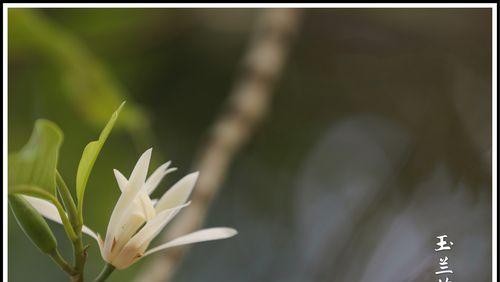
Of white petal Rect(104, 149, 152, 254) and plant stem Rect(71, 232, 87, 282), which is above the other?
white petal Rect(104, 149, 152, 254)

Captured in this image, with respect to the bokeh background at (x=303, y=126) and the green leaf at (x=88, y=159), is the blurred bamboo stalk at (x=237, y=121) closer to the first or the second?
the bokeh background at (x=303, y=126)

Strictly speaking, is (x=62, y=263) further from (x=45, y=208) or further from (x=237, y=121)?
(x=237, y=121)

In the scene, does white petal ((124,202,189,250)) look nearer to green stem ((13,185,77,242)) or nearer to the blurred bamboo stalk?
green stem ((13,185,77,242))

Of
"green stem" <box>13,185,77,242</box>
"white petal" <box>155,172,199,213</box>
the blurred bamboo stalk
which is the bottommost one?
"green stem" <box>13,185,77,242</box>

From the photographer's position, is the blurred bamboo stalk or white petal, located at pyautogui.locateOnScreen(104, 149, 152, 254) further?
the blurred bamboo stalk

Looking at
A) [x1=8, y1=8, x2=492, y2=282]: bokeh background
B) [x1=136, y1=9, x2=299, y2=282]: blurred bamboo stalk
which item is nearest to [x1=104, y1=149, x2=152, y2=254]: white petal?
[x1=136, y1=9, x2=299, y2=282]: blurred bamboo stalk

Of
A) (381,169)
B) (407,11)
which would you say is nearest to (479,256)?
(381,169)

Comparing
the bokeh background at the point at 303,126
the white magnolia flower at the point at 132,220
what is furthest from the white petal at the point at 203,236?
the bokeh background at the point at 303,126
